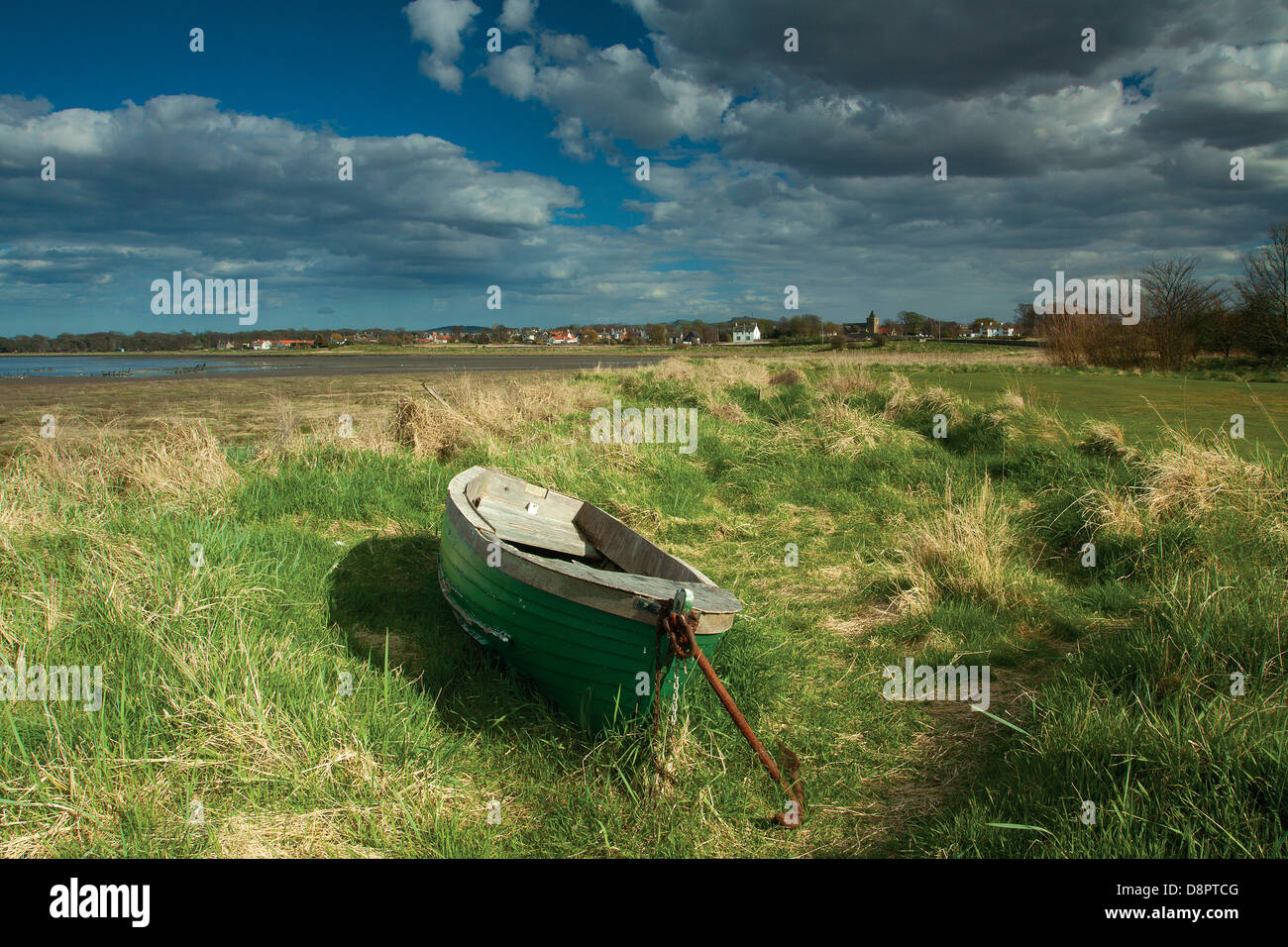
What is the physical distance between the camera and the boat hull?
14.7 feet

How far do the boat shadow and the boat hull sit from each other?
223 mm

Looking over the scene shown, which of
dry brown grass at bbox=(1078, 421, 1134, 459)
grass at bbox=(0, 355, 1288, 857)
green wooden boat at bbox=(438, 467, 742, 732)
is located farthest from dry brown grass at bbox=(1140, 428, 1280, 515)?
green wooden boat at bbox=(438, 467, 742, 732)

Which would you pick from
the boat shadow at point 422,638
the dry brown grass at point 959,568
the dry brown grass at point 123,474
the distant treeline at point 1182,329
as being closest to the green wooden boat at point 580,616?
the boat shadow at point 422,638

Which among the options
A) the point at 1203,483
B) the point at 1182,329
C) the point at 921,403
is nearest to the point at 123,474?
the point at 1203,483

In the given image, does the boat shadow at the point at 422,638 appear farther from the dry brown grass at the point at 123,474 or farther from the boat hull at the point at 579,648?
the dry brown grass at the point at 123,474

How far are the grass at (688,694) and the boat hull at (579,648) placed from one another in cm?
20

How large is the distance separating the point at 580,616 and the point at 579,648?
0.26 m

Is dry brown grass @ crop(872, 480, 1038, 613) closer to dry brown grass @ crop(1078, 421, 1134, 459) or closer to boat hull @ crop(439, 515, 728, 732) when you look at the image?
boat hull @ crop(439, 515, 728, 732)

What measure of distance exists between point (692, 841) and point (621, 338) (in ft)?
405

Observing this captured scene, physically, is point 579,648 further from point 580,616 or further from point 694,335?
point 694,335

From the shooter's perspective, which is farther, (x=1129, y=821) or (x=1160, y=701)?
(x=1160, y=701)
